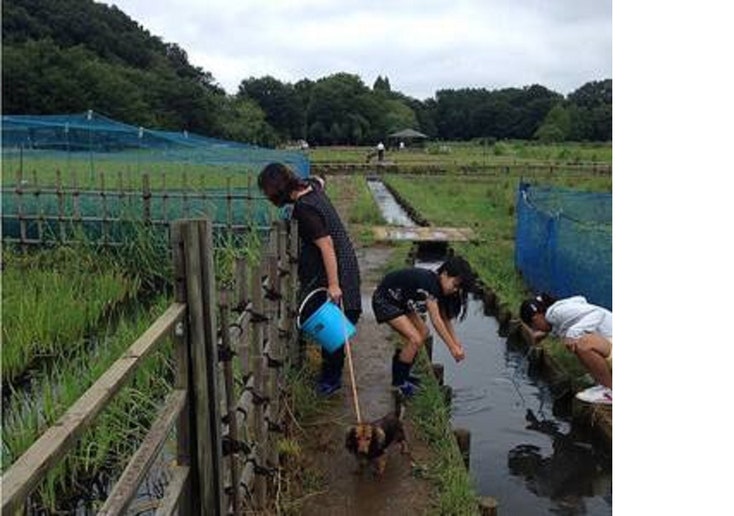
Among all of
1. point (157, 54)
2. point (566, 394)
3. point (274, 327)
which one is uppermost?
point (157, 54)

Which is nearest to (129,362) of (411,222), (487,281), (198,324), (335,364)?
(198,324)

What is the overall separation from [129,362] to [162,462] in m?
2.68

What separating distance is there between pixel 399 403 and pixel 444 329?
65 cm

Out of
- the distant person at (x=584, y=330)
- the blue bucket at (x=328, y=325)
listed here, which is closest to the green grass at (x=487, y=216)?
the distant person at (x=584, y=330)

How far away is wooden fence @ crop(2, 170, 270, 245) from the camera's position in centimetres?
1045

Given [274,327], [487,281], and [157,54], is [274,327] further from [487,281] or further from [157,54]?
[157,54]

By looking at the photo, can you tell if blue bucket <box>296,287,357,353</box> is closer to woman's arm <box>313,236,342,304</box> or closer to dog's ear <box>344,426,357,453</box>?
woman's arm <box>313,236,342,304</box>

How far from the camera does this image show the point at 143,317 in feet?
24.3

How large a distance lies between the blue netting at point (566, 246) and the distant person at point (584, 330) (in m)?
1.49

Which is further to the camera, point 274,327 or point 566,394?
point 566,394

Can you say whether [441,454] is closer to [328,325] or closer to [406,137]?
[328,325]

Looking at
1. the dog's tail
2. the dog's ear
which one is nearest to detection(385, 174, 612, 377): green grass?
the dog's tail

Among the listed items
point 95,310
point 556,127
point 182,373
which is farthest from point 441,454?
point 556,127

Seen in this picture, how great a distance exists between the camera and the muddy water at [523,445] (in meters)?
4.89
